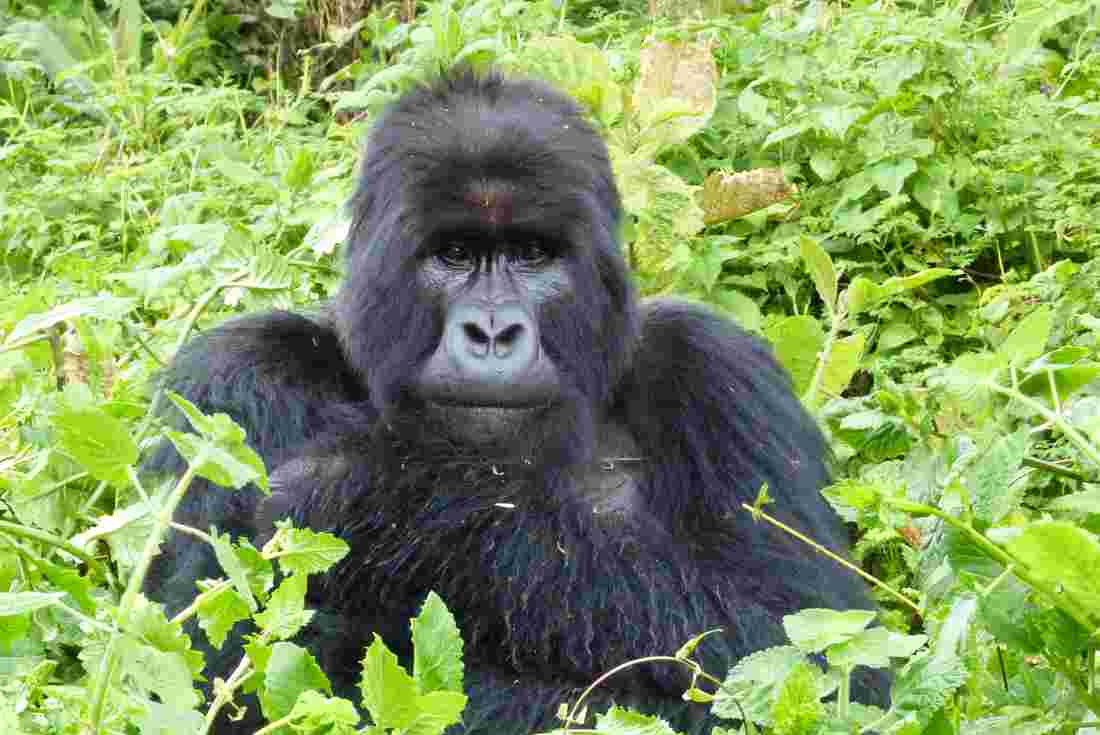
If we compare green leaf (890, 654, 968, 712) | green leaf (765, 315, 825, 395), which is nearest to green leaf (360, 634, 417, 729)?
green leaf (890, 654, 968, 712)

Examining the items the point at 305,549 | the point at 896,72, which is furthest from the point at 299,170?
the point at 305,549

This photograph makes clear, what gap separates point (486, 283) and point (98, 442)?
1319mm

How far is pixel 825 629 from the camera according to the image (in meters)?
2.15

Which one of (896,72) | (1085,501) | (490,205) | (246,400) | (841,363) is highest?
(490,205)

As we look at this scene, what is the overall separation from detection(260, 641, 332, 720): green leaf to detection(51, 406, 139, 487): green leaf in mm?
344

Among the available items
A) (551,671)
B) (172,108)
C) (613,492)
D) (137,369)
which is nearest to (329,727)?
(551,671)

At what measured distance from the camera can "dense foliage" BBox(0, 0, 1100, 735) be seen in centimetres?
225

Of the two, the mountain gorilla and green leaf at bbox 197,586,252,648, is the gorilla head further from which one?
green leaf at bbox 197,586,252,648

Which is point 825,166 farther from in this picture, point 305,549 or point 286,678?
Result: point 286,678

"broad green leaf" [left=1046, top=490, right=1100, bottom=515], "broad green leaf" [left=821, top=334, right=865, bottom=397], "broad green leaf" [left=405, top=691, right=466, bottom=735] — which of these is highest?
"broad green leaf" [left=405, top=691, right=466, bottom=735]

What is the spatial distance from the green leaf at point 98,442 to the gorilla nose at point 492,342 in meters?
1.13

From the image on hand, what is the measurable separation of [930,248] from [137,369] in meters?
2.43

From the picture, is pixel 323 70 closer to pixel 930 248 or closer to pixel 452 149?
pixel 930 248

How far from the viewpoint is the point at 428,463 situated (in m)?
3.36
